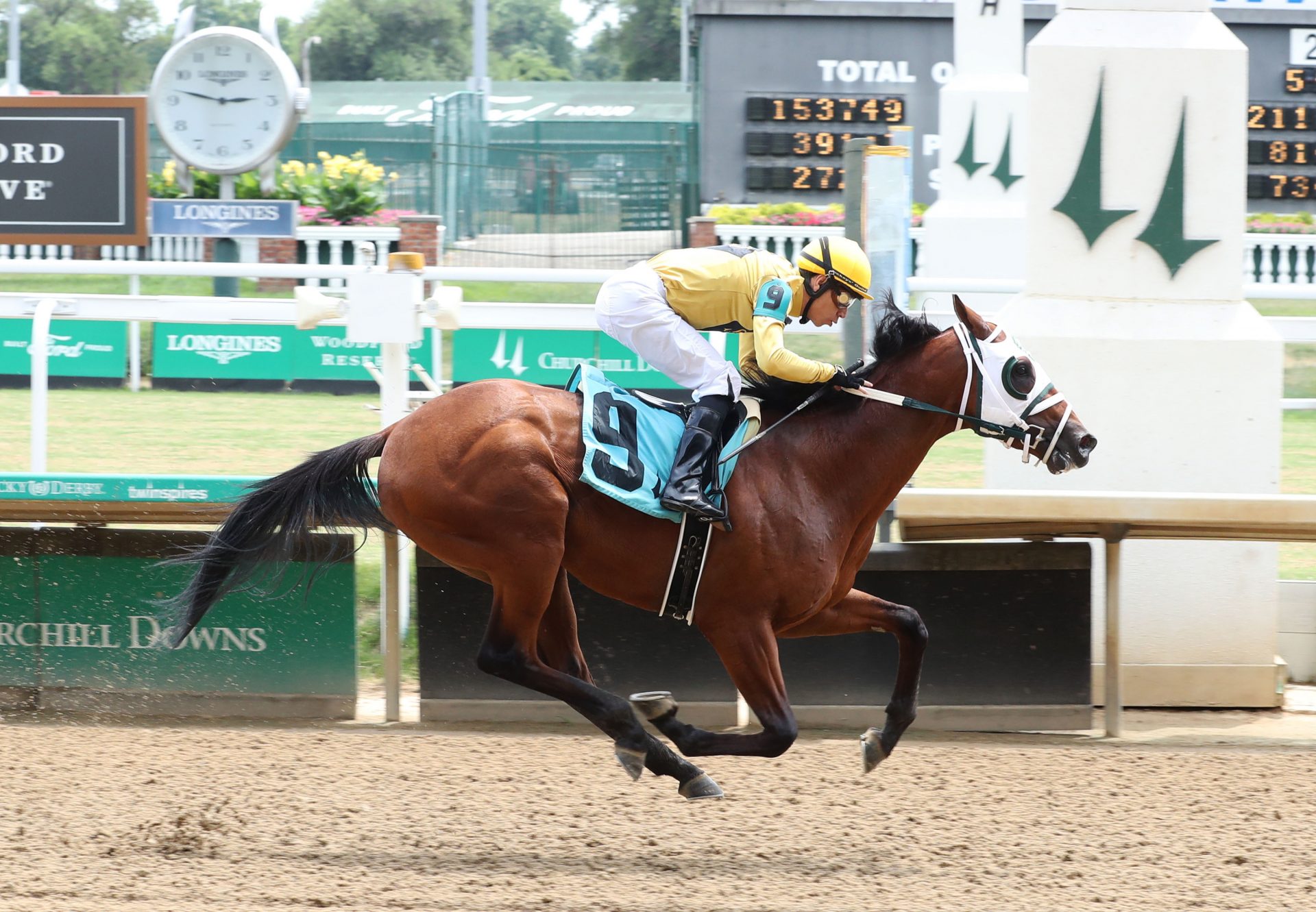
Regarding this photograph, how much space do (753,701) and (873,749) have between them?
0.47 metres

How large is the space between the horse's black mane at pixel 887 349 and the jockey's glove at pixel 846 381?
0.17 ft

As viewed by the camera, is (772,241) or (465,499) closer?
(465,499)

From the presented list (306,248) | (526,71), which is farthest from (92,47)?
(306,248)

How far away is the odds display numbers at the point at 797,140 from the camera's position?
18516 millimetres

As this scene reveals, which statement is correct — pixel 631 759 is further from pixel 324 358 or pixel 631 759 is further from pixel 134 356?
pixel 134 356

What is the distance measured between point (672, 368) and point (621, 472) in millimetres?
420

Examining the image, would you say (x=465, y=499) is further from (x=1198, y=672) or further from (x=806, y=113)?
(x=806, y=113)

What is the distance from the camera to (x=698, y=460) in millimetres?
4262

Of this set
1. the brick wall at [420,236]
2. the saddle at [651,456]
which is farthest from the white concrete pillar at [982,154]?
the saddle at [651,456]

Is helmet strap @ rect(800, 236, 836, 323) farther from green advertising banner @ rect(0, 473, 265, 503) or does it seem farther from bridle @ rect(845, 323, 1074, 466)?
green advertising banner @ rect(0, 473, 265, 503)

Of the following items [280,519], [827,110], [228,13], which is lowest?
[280,519]

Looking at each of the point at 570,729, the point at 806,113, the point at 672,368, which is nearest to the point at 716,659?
the point at 570,729

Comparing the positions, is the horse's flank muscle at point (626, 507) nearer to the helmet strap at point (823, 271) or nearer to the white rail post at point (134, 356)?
the helmet strap at point (823, 271)

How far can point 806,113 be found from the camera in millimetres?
18641
